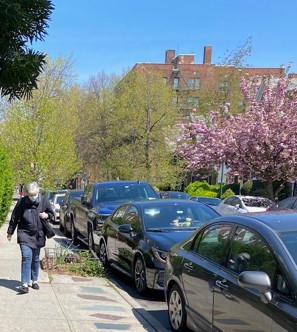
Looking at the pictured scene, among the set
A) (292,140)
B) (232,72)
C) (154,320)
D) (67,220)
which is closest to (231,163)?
(292,140)

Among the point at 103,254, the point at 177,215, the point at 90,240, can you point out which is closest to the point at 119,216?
the point at 103,254

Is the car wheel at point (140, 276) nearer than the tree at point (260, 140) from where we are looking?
Yes

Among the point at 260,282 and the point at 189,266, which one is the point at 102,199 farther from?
the point at 260,282

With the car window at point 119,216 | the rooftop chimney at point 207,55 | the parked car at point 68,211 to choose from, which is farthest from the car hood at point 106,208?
the rooftop chimney at point 207,55

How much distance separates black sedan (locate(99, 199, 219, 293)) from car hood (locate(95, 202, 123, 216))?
1967mm

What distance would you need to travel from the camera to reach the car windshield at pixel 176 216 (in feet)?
26.5

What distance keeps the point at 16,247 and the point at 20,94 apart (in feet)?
28.0

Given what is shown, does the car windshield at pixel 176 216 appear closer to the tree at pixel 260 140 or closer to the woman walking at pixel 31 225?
the woman walking at pixel 31 225

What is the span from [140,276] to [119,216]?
2093 millimetres

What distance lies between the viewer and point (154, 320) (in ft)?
20.1

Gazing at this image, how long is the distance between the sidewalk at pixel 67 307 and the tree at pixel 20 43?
9.36 ft

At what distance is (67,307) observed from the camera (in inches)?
245

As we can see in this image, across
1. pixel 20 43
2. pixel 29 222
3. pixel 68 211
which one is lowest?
pixel 68 211

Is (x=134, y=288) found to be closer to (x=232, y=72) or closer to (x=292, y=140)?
(x=292, y=140)
